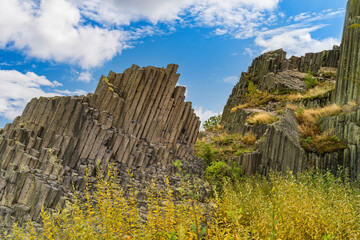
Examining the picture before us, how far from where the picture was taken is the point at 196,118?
15984mm

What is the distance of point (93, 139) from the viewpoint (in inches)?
417

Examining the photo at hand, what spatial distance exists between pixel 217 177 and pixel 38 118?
359 inches

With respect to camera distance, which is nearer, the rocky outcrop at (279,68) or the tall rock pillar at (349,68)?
the tall rock pillar at (349,68)

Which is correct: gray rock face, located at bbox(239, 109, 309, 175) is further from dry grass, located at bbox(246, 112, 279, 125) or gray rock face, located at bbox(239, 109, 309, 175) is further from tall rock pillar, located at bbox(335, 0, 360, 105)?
tall rock pillar, located at bbox(335, 0, 360, 105)

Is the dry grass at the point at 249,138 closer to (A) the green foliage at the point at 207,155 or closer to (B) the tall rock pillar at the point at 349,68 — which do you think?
Answer: (A) the green foliage at the point at 207,155

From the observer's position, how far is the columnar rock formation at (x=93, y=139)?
900cm

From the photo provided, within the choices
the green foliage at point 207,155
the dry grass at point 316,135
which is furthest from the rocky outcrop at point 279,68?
the green foliage at point 207,155

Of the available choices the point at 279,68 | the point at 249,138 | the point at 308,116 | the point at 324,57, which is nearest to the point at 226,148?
the point at 249,138

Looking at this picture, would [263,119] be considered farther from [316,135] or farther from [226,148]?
[316,135]

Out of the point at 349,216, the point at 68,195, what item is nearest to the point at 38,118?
the point at 68,195

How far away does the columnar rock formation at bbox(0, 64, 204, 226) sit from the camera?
29.5ft

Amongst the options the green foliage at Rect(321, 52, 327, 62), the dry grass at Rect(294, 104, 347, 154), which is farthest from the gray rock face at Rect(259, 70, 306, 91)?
the dry grass at Rect(294, 104, 347, 154)

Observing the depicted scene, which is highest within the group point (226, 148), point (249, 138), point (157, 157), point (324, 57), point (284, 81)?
point (324, 57)

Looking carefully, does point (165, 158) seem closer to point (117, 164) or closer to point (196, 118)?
point (117, 164)
